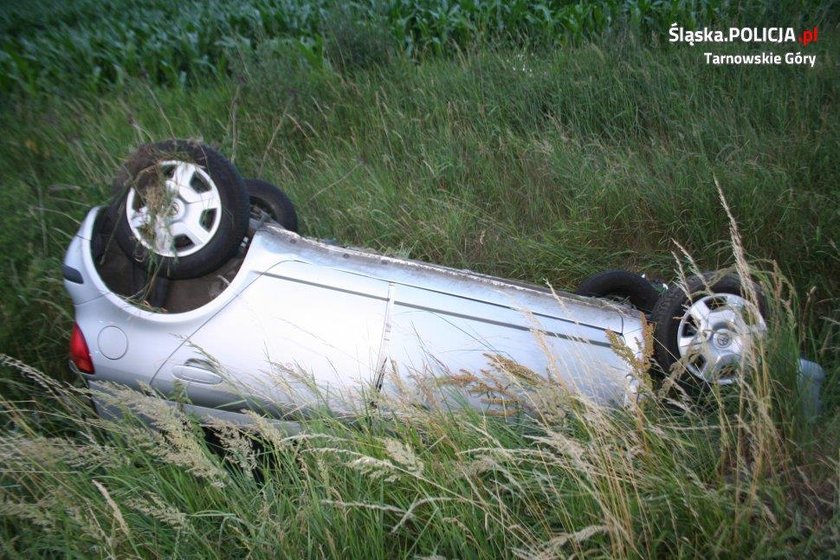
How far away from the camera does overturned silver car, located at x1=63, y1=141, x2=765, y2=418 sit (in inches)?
138

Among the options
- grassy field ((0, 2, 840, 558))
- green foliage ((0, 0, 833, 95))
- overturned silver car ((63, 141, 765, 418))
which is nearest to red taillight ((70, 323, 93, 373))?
overturned silver car ((63, 141, 765, 418))

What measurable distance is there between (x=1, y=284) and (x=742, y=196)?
5.01 metres

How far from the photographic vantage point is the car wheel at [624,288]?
4.48 m

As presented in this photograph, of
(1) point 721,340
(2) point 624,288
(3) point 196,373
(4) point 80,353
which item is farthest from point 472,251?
(4) point 80,353

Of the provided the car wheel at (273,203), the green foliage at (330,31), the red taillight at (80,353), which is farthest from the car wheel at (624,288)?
the green foliage at (330,31)

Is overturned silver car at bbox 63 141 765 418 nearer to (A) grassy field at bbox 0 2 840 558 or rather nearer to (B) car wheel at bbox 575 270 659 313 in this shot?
(A) grassy field at bbox 0 2 840 558

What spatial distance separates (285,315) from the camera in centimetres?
364

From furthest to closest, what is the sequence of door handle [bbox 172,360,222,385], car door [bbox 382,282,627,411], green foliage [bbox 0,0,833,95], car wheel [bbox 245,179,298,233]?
green foliage [bbox 0,0,833,95] → car wheel [bbox 245,179,298,233] → door handle [bbox 172,360,222,385] → car door [bbox 382,282,627,411]

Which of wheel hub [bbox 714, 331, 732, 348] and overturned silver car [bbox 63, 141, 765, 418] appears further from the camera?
wheel hub [bbox 714, 331, 732, 348]

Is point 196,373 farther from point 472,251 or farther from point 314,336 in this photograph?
point 472,251

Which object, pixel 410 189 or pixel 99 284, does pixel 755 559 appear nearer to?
pixel 99 284

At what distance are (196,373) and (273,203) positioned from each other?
1.49m

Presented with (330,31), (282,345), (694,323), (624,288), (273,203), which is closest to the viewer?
(282,345)

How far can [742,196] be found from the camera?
5164 millimetres
